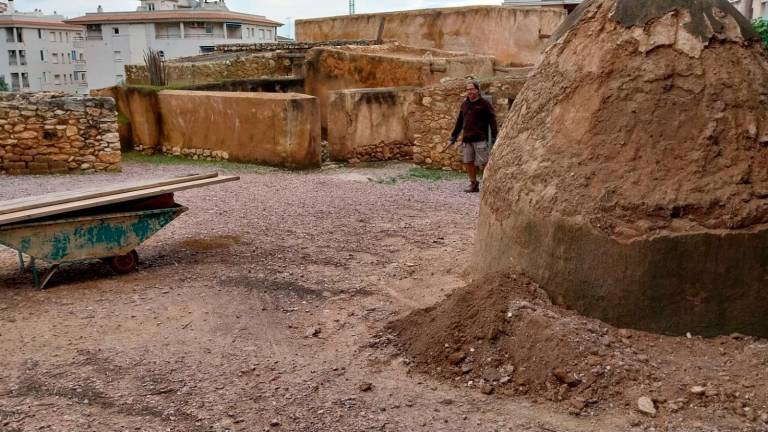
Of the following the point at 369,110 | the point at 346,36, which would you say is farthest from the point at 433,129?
the point at 346,36

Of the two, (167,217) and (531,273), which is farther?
(167,217)

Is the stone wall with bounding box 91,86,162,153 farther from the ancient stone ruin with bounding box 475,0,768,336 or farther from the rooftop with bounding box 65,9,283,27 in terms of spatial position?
the rooftop with bounding box 65,9,283,27

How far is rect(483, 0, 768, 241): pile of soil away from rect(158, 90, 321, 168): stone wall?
294 inches

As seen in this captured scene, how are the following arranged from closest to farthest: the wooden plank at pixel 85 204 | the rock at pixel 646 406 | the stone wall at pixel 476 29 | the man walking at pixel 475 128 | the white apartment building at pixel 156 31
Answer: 1. the rock at pixel 646 406
2. the wooden plank at pixel 85 204
3. the man walking at pixel 475 128
4. the stone wall at pixel 476 29
5. the white apartment building at pixel 156 31

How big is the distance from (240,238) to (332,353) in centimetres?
324

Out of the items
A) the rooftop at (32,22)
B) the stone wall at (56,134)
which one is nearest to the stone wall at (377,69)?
the stone wall at (56,134)

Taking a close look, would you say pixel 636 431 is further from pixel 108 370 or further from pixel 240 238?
pixel 240 238

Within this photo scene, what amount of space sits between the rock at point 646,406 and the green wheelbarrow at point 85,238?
4.37 meters

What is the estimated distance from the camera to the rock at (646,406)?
3.61 m

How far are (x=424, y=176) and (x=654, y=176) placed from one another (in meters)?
7.41

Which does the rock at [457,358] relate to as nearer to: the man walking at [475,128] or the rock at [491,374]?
the rock at [491,374]

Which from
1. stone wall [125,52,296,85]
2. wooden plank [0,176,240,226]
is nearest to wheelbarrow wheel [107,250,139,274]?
wooden plank [0,176,240,226]

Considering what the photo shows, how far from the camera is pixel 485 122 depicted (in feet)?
33.0

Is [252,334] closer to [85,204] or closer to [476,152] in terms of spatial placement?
[85,204]
